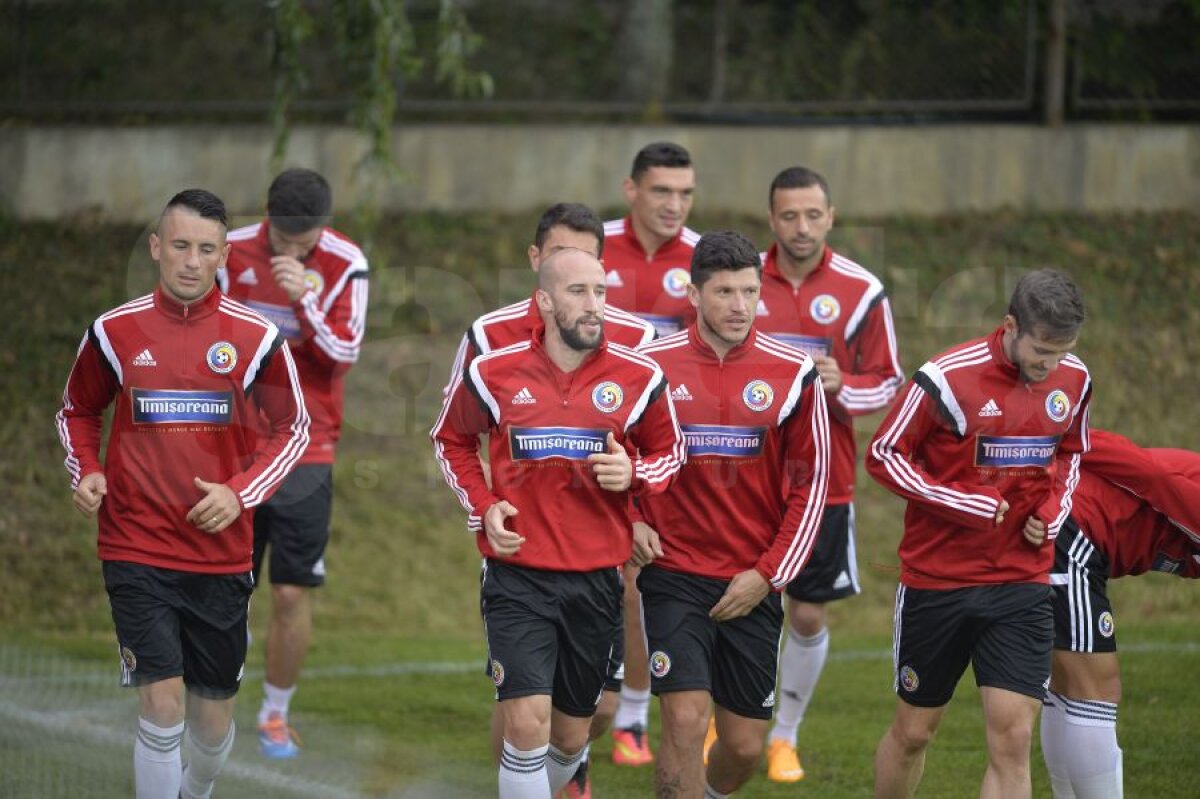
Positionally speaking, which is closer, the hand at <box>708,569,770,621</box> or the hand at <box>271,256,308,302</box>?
the hand at <box>708,569,770,621</box>

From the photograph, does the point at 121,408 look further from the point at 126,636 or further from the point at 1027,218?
the point at 1027,218

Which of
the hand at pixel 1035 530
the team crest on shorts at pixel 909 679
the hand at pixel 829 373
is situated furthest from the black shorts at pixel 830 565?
the hand at pixel 1035 530

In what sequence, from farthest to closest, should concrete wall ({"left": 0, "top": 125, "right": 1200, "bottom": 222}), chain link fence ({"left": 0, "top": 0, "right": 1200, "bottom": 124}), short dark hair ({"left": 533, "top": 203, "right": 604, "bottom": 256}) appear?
chain link fence ({"left": 0, "top": 0, "right": 1200, "bottom": 124}) → concrete wall ({"left": 0, "top": 125, "right": 1200, "bottom": 222}) → short dark hair ({"left": 533, "top": 203, "right": 604, "bottom": 256})

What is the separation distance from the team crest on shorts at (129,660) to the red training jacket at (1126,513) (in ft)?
11.5

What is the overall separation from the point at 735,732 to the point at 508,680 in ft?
3.16

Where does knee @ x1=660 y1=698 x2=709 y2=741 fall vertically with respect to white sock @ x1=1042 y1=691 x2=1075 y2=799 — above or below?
above

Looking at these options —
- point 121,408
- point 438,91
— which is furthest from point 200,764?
point 438,91

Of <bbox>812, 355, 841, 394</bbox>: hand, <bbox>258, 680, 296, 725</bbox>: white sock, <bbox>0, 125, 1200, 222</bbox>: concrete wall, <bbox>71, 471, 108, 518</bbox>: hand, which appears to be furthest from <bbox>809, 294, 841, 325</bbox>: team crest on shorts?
<bbox>0, 125, 1200, 222</bbox>: concrete wall

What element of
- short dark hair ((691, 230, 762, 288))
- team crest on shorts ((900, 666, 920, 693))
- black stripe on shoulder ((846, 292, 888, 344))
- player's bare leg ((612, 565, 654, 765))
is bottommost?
player's bare leg ((612, 565, 654, 765))

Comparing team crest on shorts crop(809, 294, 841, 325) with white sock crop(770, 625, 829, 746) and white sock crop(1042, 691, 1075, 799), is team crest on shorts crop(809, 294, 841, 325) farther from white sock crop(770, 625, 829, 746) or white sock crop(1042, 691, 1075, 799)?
white sock crop(1042, 691, 1075, 799)

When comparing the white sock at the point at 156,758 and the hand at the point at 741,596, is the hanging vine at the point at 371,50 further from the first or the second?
the white sock at the point at 156,758

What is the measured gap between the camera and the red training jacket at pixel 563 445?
5996 mm

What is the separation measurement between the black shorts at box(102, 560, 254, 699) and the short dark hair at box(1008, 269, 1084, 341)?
3048mm

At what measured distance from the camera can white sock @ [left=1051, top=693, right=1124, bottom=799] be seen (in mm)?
6285
